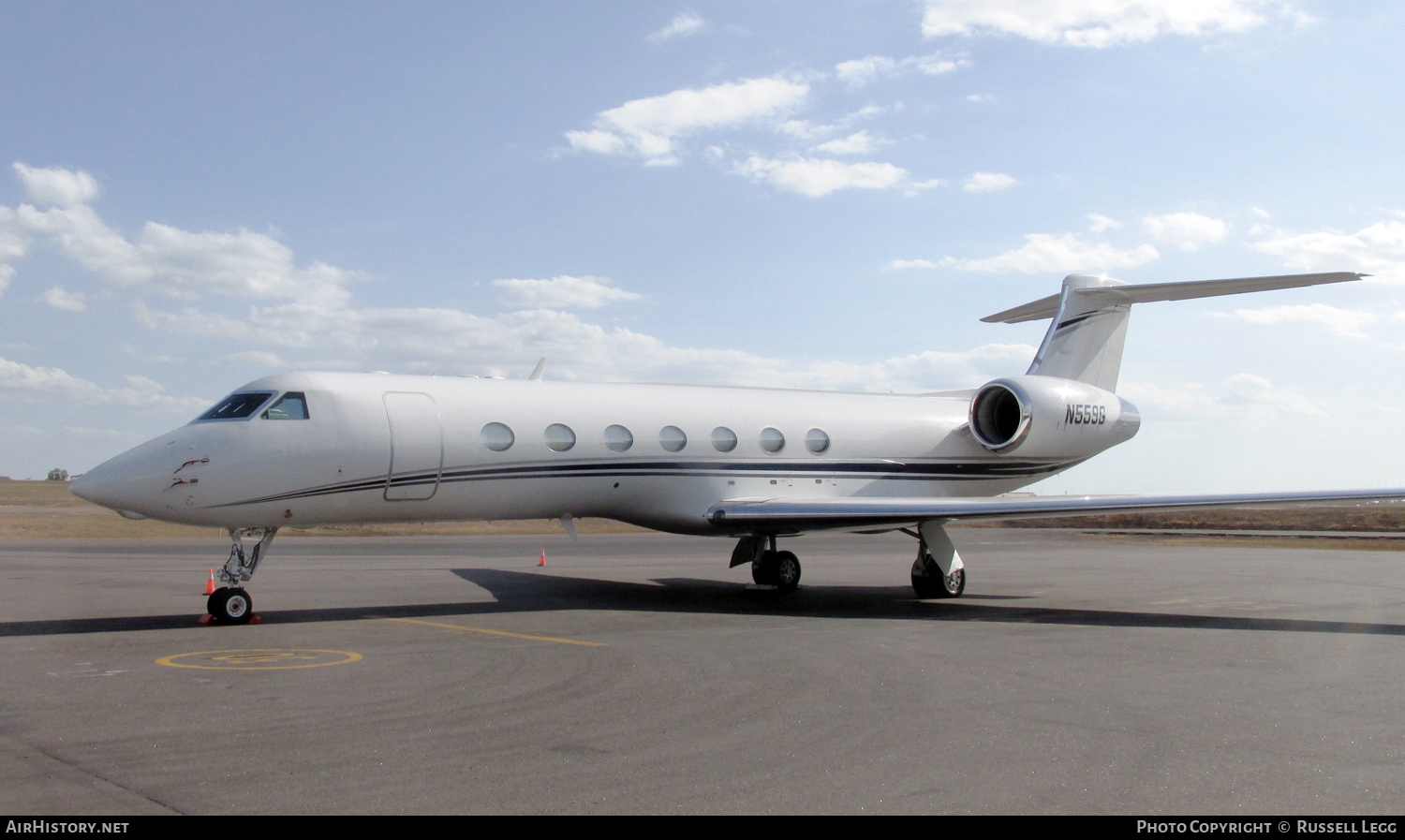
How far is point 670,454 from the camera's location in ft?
51.1

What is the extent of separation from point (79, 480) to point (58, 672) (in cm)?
372

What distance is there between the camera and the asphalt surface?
5.35 meters

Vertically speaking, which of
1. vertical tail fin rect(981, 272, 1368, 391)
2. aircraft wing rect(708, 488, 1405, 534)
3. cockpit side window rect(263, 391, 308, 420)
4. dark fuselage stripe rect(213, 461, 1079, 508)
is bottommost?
aircraft wing rect(708, 488, 1405, 534)

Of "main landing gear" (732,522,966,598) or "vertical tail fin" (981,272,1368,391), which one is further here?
"vertical tail fin" (981,272,1368,391)

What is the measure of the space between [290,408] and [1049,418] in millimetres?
11472

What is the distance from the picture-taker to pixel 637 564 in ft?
75.4

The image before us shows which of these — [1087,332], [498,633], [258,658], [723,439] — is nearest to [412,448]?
[498,633]

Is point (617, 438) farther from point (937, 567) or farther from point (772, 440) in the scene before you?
point (937, 567)

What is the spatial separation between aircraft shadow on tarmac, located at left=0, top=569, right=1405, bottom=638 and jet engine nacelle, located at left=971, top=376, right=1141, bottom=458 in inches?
111

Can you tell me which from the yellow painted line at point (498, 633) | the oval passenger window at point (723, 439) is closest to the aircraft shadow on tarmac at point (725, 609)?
the yellow painted line at point (498, 633)

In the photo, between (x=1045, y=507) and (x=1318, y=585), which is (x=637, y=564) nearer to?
(x=1045, y=507)

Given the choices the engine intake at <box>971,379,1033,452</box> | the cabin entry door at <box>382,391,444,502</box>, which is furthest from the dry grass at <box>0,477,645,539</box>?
the cabin entry door at <box>382,391,444,502</box>

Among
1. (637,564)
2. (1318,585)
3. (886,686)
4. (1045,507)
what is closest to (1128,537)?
(1318,585)

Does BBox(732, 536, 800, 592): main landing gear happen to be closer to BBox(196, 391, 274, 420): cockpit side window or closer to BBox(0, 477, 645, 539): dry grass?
BBox(196, 391, 274, 420): cockpit side window
